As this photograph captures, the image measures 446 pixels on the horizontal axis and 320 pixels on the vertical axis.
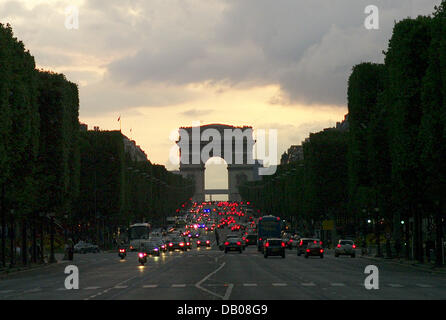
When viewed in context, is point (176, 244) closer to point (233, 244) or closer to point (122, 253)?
point (233, 244)

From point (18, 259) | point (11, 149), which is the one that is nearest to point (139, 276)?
point (11, 149)

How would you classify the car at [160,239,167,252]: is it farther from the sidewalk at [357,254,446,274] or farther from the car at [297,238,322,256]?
the sidewalk at [357,254,446,274]

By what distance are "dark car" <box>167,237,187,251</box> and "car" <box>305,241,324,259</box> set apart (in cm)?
3410

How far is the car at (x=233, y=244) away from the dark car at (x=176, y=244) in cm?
1716

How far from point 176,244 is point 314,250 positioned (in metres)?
36.3

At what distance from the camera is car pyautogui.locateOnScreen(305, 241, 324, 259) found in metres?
93.1

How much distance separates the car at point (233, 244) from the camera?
108625 millimetres

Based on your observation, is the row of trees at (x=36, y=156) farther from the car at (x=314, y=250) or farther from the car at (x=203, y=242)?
the car at (x=314, y=250)

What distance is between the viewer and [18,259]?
9394 centimetres

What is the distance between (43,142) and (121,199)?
45026mm

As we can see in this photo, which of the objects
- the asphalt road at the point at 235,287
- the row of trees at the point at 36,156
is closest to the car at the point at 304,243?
the row of trees at the point at 36,156

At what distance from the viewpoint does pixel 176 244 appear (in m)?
127

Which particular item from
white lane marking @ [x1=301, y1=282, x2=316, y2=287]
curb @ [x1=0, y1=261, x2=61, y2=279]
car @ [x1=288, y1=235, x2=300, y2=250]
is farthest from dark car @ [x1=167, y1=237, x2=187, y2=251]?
white lane marking @ [x1=301, y1=282, x2=316, y2=287]
